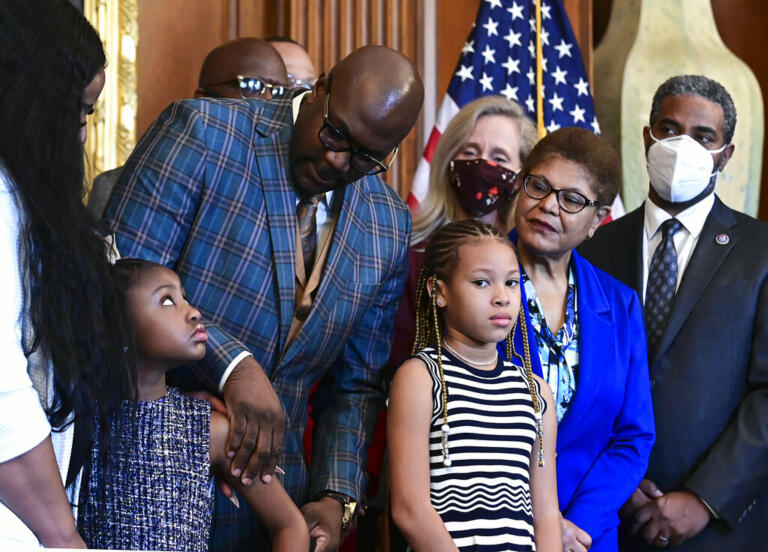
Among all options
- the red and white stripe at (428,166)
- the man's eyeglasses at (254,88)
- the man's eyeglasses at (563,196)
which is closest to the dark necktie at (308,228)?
the man's eyeglasses at (563,196)

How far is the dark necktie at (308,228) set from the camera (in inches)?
107

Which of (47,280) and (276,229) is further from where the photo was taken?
(276,229)

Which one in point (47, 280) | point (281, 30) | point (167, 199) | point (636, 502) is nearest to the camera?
point (47, 280)

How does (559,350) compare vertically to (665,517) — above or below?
above

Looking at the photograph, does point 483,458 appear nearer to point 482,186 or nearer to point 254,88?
point 482,186

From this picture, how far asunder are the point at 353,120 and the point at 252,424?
728 millimetres

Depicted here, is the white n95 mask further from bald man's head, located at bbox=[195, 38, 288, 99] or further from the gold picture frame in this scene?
the gold picture frame

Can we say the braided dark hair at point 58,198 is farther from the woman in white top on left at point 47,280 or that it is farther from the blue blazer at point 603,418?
the blue blazer at point 603,418

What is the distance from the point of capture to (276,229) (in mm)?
2590

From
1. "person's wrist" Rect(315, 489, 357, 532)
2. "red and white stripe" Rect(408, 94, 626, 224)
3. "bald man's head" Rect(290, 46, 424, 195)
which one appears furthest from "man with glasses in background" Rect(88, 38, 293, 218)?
"person's wrist" Rect(315, 489, 357, 532)

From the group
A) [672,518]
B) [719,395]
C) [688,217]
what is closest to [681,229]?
[688,217]

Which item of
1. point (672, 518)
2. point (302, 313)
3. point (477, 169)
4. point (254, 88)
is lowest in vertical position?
point (672, 518)

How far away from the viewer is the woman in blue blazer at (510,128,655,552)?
2859 mm

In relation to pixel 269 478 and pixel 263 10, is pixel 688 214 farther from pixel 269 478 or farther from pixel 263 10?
pixel 263 10
